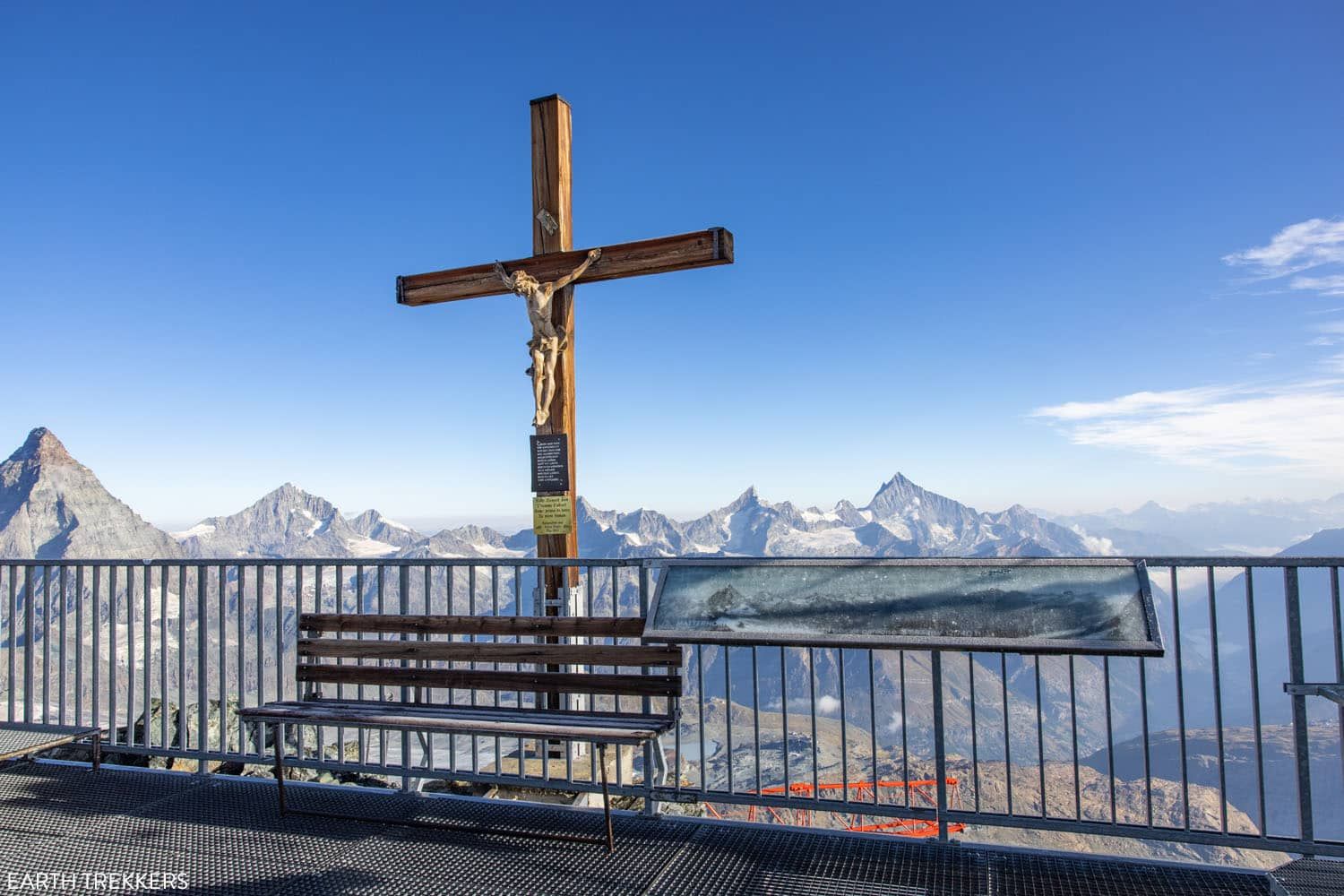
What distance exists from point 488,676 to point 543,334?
276 cm

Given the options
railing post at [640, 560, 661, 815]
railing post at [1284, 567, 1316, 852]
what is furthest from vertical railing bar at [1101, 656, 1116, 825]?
railing post at [640, 560, 661, 815]

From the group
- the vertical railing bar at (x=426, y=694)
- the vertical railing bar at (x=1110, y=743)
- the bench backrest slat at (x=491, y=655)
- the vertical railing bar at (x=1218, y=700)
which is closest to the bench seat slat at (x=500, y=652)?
the bench backrest slat at (x=491, y=655)

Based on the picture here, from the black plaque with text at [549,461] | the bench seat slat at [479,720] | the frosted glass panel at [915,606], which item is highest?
the black plaque with text at [549,461]

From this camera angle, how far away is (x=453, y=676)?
563cm

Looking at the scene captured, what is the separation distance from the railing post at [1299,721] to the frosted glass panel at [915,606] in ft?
2.42

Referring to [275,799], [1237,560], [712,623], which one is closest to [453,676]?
[275,799]

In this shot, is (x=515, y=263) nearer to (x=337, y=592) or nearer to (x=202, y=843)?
(x=337, y=592)

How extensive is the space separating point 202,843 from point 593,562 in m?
2.67

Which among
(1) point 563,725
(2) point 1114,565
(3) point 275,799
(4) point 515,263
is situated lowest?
(3) point 275,799

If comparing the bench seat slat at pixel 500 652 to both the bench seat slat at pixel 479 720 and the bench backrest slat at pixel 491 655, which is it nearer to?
the bench backrest slat at pixel 491 655

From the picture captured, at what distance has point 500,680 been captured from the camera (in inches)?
217

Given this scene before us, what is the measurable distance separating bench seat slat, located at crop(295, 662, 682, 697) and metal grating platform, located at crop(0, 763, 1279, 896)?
75 centimetres

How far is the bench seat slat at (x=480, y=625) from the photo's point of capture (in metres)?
5.41

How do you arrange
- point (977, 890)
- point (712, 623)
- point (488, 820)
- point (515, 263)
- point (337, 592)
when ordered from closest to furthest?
point (977, 890) < point (712, 623) < point (488, 820) < point (337, 592) < point (515, 263)
